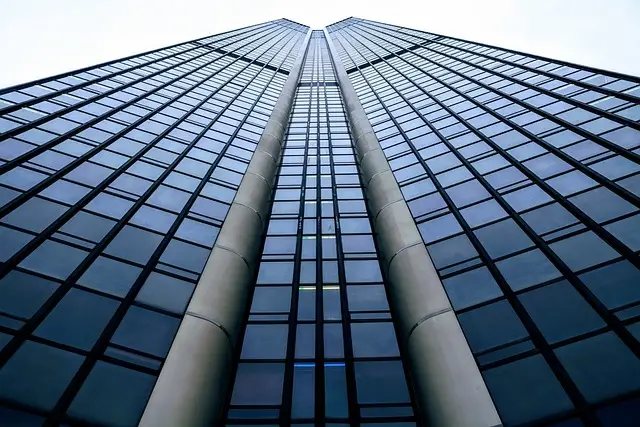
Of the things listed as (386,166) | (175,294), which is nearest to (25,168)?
(175,294)

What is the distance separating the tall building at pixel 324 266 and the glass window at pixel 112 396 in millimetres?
46

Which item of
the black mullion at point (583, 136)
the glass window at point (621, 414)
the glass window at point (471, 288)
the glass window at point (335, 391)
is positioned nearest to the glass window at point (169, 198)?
the glass window at point (335, 391)

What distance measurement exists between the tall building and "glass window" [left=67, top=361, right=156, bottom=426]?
46 mm

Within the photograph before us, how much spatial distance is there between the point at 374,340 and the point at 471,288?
395 cm

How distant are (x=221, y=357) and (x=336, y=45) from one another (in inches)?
3332

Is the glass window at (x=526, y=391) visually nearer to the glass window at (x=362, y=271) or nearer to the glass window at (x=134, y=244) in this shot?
the glass window at (x=362, y=271)

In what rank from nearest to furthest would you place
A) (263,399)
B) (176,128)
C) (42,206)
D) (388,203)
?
(263,399)
(42,206)
(388,203)
(176,128)

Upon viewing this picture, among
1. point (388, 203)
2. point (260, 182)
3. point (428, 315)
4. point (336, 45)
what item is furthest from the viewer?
point (336, 45)

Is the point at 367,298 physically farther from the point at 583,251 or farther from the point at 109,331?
the point at 109,331

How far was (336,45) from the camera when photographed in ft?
289

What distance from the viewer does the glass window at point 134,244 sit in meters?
15.7

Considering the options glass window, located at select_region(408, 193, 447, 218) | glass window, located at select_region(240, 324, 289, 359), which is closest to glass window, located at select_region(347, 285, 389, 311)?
glass window, located at select_region(240, 324, 289, 359)

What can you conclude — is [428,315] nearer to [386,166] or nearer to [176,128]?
[386,166]

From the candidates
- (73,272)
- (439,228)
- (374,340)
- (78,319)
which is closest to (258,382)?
(374,340)
